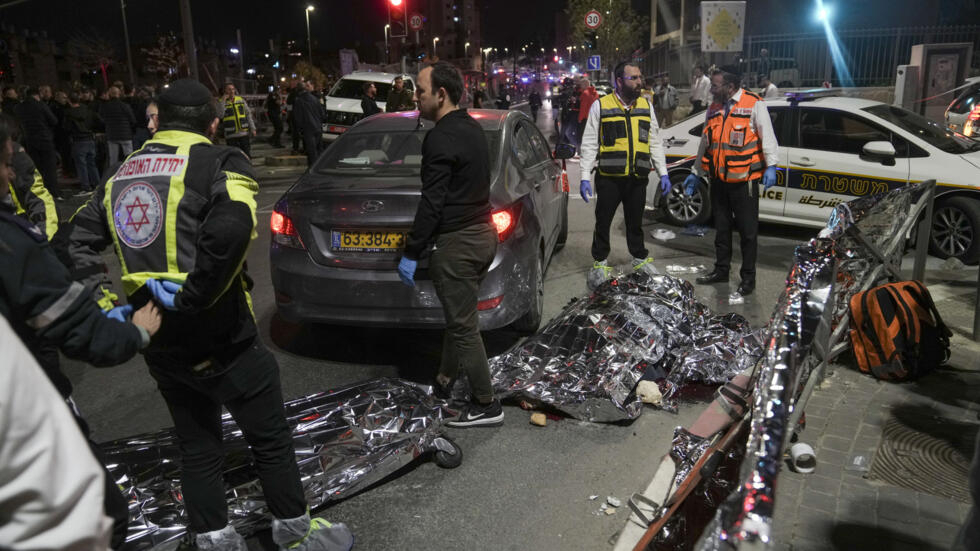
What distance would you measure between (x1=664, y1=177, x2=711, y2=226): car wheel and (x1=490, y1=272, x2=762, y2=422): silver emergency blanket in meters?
3.96

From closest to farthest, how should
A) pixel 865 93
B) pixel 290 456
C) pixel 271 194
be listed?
1. pixel 290 456
2. pixel 271 194
3. pixel 865 93

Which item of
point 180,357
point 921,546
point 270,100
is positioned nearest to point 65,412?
point 180,357

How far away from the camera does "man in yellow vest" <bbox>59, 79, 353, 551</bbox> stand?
2.48 metres

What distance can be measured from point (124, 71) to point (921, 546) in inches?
2650

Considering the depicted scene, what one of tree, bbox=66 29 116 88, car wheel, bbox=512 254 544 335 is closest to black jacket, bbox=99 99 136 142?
car wheel, bbox=512 254 544 335

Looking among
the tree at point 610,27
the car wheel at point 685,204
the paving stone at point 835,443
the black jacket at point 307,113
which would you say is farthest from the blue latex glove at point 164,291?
the tree at point 610,27

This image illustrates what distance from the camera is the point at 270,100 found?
76.2 feet

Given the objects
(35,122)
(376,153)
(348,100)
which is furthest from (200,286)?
(348,100)

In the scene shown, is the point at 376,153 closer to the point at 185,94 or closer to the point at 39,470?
the point at 185,94

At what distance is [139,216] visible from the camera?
2484 millimetres

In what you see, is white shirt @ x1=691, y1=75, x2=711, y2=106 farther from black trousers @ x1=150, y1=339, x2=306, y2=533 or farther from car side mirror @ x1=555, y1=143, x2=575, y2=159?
black trousers @ x1=150, y1=339, x2=306, y2=533

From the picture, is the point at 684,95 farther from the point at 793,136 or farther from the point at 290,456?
the point at 290,456

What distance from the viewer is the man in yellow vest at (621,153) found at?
650 cm

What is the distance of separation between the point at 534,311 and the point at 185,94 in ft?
10.3
